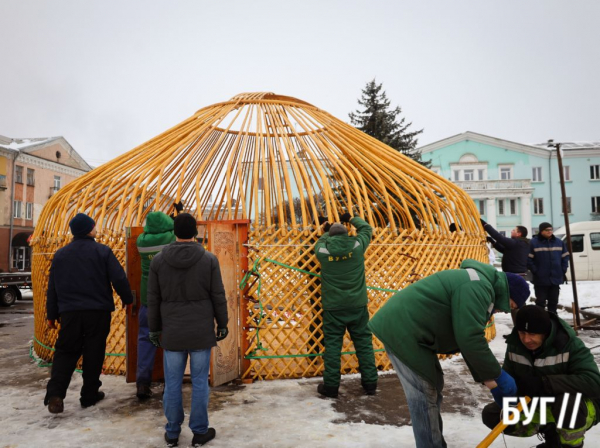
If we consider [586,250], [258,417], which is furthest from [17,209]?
[586,250]

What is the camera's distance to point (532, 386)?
1.84 meters

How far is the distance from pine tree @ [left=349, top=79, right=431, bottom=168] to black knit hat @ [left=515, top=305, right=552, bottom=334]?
37.3 ft

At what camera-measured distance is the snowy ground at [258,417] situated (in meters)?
2.47

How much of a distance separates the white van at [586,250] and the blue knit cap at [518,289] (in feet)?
38.7

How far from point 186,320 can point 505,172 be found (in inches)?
868

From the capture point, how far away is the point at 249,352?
12.0ft

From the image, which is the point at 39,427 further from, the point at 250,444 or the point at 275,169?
the point at 275,169

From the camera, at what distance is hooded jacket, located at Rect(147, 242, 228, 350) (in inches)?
93.8

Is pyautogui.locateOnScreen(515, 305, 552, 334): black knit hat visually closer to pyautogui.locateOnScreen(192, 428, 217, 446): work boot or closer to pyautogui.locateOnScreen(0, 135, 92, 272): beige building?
pyautogui.locateOnScreen(192, 428, 217, 446): work boot

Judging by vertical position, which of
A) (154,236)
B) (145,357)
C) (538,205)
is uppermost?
(538,205)

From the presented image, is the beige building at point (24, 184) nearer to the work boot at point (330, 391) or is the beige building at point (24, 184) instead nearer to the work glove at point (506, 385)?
the work boot at point (330, 391)

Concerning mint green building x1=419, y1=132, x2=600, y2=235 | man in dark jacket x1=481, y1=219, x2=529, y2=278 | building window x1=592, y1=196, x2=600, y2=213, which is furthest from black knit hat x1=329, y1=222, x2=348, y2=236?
building window x1=592, y1=196, x2=600, y2=213

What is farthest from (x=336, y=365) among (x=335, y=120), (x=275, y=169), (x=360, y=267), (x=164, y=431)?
(x=335, y=120)

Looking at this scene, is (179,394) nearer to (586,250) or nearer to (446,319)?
(446,319)
